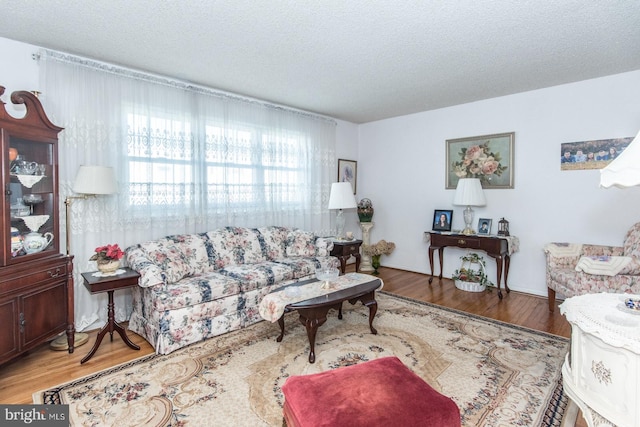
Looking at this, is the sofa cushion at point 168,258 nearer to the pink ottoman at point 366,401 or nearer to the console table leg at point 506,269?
the pink ottoman at point 366,401

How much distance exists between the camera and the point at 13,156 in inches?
93.0

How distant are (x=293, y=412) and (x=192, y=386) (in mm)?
1170

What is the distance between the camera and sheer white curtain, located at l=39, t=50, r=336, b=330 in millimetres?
3025

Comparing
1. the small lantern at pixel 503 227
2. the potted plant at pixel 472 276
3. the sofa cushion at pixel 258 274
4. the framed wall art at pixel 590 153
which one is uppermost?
the framed wall art at pixel 590 153

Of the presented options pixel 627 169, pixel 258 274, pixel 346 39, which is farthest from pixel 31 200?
pixel 627 169

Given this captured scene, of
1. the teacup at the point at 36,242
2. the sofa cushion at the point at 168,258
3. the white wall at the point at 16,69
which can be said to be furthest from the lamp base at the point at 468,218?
the white wall at the point at 16,69

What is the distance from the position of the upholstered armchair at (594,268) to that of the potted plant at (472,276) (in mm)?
840

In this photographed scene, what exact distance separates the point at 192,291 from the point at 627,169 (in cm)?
290

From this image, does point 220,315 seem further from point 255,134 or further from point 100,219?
point 255,134

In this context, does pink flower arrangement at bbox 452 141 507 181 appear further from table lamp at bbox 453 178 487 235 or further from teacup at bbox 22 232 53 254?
teacup at bbox 22 232 53 254

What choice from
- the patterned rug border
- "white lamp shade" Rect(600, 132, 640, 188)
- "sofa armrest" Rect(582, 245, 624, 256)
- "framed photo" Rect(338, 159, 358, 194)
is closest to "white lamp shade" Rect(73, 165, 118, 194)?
the patterned rug border

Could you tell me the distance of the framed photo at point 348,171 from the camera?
5.68 meters

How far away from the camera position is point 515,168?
4285mm

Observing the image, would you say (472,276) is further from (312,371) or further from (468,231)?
(312,371)
